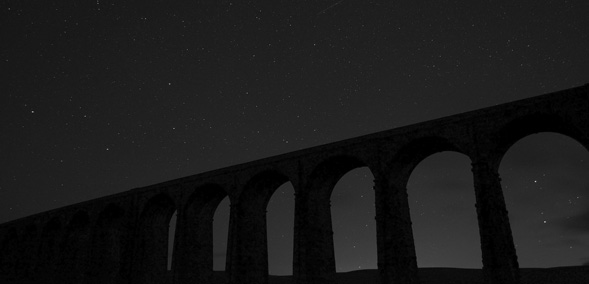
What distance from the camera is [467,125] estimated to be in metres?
21.4

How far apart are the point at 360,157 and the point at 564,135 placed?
9225 mm

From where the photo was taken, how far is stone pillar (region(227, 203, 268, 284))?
2731cm

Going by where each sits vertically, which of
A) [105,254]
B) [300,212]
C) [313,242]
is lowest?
[313,242]

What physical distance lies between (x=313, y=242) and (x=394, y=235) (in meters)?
4.61

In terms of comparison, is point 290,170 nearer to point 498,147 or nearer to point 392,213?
point 392,213

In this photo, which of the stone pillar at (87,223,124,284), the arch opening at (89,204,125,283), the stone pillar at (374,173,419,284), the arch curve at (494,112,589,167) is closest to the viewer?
the arch curve at (494,112,589,167)

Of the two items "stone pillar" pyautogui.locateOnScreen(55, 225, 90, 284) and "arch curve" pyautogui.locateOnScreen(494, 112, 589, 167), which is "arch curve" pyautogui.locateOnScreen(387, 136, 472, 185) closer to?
"arch curve" pyautogui.locateOnScreen(494, 112, 589, 167)

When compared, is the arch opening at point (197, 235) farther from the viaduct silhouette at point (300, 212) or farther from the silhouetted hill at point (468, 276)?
the silhouetted hill at point (468, 276)

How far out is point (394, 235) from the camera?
2255 centimetres

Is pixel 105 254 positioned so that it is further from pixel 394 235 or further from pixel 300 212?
pixel 394 235

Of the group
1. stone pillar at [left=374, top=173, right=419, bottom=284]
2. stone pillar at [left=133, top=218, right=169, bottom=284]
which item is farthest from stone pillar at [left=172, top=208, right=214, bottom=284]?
stone pillar at [left=374, top=173, right=419, bottom=284]

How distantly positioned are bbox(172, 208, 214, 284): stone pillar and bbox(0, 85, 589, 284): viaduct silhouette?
0.21ft

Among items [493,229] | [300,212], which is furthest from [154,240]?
[493,229]

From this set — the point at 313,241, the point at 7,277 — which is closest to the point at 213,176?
the point at 313,241
